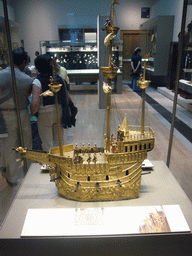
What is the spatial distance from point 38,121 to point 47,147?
1.24 ft

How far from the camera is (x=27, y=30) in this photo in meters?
2.33

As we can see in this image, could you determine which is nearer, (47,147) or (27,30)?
(27,30)

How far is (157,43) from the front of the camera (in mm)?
2584

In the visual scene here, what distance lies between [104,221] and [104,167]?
50cm

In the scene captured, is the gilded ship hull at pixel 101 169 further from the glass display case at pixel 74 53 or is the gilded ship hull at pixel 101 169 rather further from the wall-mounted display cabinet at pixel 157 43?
the glass display case at pixel 74 53

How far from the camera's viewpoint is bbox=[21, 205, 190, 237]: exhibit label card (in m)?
1.94

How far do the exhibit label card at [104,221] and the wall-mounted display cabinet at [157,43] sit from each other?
146cm

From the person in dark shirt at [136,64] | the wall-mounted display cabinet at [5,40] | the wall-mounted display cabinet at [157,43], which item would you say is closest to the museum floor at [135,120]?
the person in dark shirt at [136,64]

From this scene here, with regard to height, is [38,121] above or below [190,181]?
above

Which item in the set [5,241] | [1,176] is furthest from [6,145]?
[5,241]

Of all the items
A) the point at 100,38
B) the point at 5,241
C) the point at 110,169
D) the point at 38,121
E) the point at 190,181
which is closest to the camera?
the point at 5,241

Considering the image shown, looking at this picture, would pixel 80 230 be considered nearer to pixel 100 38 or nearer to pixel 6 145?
pixel 6 145

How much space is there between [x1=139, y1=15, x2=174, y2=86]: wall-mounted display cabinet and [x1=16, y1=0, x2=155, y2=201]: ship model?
416 millimetres

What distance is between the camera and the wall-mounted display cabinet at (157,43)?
243 cm
